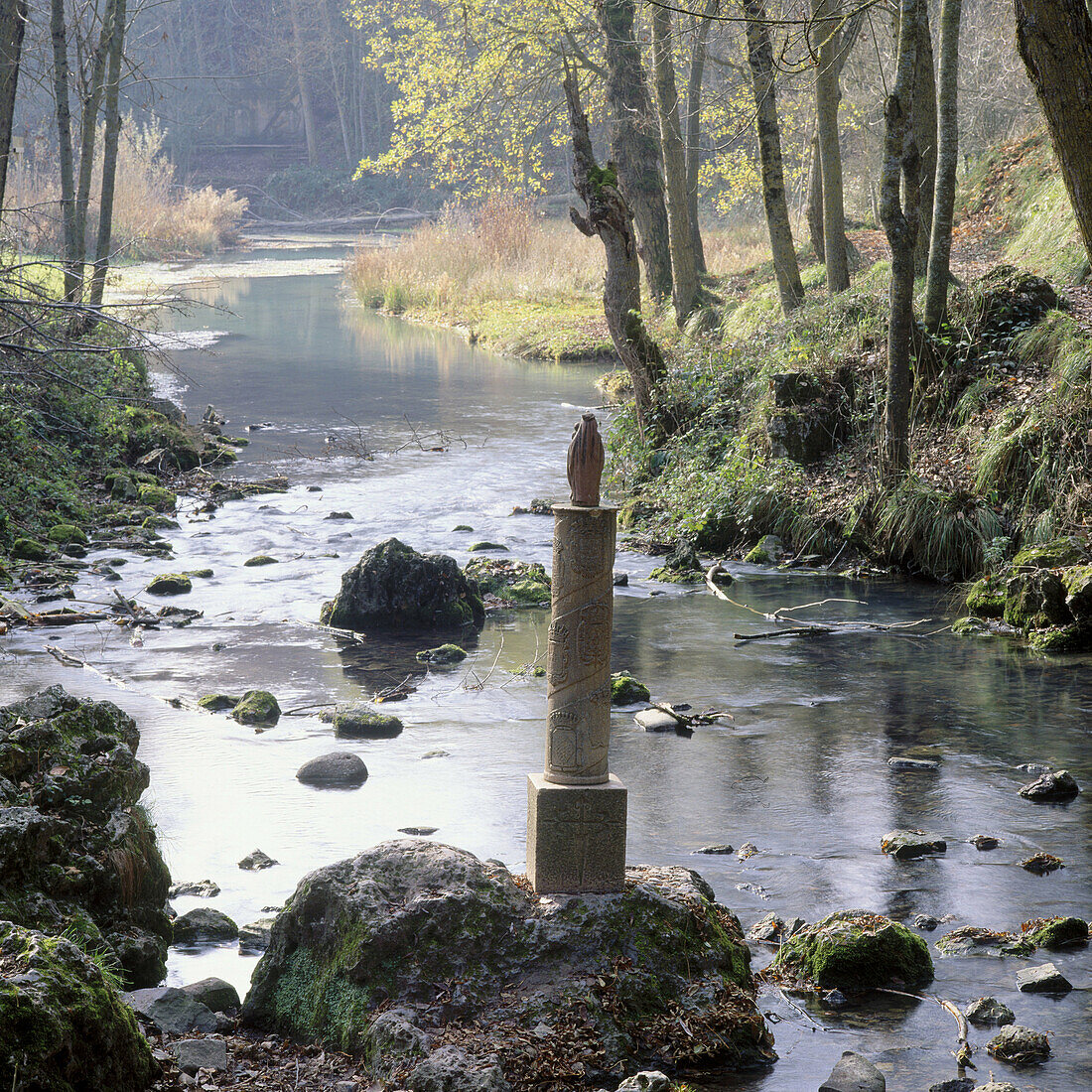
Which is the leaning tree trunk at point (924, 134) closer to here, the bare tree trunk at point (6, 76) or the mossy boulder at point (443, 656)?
the mossy boulder at point (443, 656)

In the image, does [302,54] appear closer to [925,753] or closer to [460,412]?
[460,412]

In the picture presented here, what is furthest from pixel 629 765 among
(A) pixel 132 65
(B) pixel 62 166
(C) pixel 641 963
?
(B) pixel 62 166

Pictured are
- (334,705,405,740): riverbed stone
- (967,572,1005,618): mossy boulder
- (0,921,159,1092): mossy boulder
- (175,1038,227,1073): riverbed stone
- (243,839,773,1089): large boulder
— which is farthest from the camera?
(967,572,1005,618): mossy boulder

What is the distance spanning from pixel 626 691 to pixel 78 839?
4.52 metres

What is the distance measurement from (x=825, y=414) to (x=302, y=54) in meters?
68.6

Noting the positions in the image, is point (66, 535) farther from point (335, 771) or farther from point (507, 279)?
point (507, 279)

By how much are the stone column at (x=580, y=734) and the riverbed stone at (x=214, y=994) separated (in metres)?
1.18

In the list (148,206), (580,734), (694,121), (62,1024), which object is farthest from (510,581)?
Result: (148,206)

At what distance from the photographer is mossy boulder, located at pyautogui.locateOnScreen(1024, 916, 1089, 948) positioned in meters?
4.98

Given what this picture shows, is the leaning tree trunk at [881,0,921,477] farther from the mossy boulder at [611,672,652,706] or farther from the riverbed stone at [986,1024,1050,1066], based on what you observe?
the riverbed stone at [986,1024,1050,1066]

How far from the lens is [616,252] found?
46.1 ft

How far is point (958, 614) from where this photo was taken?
10.3 metres

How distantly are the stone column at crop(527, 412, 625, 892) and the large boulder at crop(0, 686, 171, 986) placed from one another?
158 centimetres

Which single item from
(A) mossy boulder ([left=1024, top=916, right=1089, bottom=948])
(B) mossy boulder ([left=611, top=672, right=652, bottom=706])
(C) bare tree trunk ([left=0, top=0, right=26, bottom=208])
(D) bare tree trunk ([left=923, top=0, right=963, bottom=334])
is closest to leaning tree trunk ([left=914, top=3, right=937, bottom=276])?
(D) bare tree trunk ([left=923, top=0, right=963, bottom=334])
